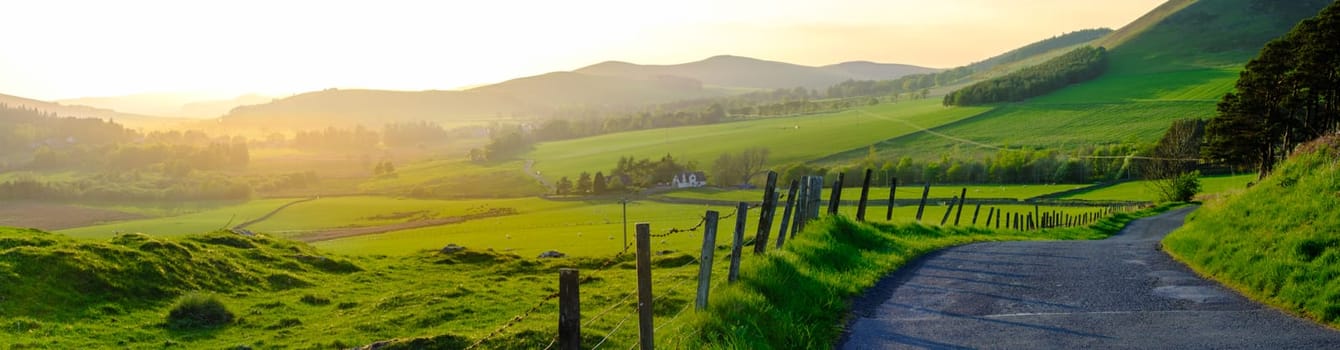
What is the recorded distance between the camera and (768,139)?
156 meters

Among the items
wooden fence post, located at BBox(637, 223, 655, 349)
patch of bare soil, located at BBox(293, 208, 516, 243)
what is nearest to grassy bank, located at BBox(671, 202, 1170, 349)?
wooden fence post, located at BBox(637, 223, 655, 349)

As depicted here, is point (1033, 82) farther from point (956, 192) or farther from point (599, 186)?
point (599, 186)

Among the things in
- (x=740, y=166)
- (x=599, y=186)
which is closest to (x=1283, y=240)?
(x=599, y=186)

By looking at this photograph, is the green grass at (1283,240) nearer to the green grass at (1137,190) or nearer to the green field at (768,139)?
the green grass at (1137,190)

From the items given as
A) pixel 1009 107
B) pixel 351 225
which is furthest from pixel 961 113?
pixel 351 225

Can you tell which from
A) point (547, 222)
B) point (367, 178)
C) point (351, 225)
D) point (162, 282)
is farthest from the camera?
point (367, 178)

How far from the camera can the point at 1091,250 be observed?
17.6 meters

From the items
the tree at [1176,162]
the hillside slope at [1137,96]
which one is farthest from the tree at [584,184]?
the tree at [1176,162]

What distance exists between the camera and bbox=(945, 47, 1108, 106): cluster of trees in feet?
492

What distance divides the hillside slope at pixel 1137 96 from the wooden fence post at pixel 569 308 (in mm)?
108649

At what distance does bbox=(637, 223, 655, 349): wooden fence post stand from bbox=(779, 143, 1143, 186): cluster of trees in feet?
277

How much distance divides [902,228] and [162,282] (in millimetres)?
20795

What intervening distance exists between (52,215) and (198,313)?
314ft

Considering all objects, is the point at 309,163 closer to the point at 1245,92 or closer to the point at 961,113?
the point at 961,113
